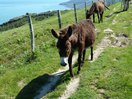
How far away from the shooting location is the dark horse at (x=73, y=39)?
1092cm

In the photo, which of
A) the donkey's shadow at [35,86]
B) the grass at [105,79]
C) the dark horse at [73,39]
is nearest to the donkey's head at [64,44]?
the dark horse at [73,39]

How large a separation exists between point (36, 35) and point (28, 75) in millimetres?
12018

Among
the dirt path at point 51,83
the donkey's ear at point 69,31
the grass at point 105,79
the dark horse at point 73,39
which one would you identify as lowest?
the dirt path at point 51,83

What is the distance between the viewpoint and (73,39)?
11711mm

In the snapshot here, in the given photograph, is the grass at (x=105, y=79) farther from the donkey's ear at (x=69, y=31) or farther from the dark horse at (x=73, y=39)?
the donkey's ear at (x=69, y=31)

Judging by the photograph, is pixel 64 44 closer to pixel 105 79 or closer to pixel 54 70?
pixel 105 79

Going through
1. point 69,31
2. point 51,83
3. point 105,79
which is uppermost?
point 69,31

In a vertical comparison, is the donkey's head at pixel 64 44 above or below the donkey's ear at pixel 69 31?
below

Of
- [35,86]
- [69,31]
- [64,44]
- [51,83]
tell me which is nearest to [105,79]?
[51,83]

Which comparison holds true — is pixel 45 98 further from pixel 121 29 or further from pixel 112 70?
pixel 121 29

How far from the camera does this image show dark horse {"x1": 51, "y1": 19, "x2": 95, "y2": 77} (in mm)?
10922

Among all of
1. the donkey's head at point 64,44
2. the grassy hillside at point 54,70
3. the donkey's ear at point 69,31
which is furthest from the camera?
the grassy hillside at point 54,70

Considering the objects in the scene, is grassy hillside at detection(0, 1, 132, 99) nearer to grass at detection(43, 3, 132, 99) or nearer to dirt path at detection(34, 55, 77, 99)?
grass at detection(43, 3, 132, 99)

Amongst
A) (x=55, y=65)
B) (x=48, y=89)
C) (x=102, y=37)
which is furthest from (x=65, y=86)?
(x=102, y=37)
